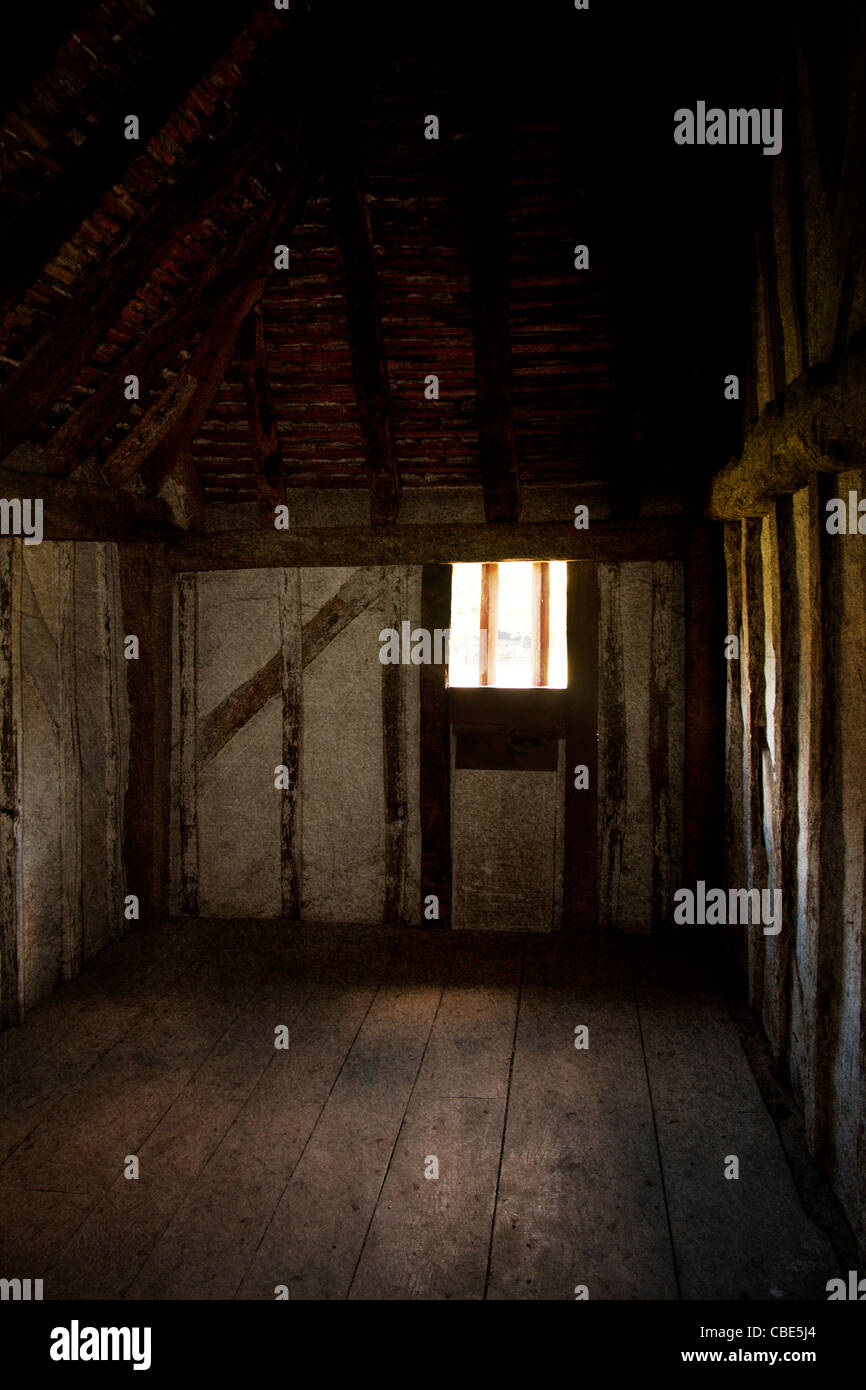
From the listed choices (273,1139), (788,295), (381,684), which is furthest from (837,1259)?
(381,684)

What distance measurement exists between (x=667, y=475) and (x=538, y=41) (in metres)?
2.73

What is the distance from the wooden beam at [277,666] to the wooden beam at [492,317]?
1088 mm

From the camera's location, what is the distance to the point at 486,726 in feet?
20.4

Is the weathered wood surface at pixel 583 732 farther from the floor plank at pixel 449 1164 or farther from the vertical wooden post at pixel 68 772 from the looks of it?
the vertical wooden post at pixel 68 772

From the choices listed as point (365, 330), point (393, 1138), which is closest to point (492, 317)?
point (365, 330)

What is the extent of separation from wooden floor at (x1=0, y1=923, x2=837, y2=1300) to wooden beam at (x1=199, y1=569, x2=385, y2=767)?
1764 millimetres

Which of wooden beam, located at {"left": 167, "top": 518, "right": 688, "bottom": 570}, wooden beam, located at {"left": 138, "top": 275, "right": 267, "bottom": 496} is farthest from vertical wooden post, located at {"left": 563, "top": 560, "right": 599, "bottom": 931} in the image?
wooden beam, located at {"left": 138, "top": 275, "right": 267, "bottom": 496}

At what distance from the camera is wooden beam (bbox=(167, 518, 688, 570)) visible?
5867 mm

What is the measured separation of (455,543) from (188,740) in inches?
100

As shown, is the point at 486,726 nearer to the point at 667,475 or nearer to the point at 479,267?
the point at 667,475

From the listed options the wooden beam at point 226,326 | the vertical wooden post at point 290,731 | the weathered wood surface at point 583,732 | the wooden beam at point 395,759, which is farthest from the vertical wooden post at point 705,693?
the wooden beam at point 226,326

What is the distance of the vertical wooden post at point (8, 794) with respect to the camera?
15.6ft

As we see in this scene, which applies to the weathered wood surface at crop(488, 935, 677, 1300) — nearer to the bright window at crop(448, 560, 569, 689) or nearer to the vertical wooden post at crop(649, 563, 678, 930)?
the vertical wooden post at crop(649, 563, 678, 930)

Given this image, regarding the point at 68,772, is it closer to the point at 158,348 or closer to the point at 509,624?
the point at 158,348
